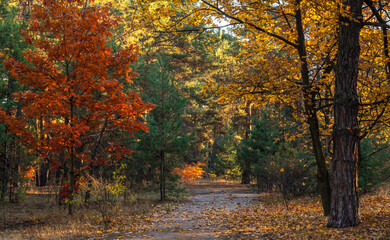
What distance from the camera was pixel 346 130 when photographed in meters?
7.35

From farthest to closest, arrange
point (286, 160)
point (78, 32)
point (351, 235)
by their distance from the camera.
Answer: point (286, 160) → point (78, 32) → point (351, 235)

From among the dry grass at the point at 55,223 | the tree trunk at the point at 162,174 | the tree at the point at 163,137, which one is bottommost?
the dry grass at the point at 55,223

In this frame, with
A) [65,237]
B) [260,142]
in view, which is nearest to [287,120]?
[260,142]

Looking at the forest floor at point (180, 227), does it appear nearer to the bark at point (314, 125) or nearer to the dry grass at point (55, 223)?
the dry grass at point (55, 223)

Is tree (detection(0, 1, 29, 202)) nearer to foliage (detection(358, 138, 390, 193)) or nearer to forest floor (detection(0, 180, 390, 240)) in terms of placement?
forest floor (detection(0, 180, 390, 240))

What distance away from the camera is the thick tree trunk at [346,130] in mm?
7223

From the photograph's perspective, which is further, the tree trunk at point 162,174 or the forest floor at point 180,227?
the tree trunk at point 162,174

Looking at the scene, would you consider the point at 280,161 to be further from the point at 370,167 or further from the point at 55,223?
the point at 55,223

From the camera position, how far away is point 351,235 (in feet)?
21.0

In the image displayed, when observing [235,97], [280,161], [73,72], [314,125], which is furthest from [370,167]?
[73,72]

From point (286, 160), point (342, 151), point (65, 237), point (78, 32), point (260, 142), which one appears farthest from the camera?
point (260, 142)

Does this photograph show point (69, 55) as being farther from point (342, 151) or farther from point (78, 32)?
point (342, 151)

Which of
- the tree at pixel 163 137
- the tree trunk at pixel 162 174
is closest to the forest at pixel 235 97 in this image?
the tree trunk at pixel 162 174

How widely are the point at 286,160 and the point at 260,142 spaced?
7177 mm
